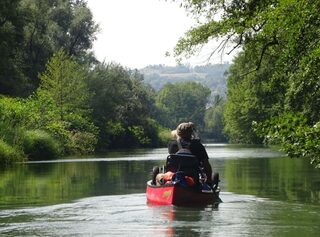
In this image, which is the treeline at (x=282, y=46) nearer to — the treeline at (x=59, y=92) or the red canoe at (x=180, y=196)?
the red canoe at (x=180, y=196)

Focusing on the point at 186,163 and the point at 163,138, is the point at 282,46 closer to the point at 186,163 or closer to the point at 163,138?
the point at 186,163

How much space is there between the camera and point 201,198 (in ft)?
50.8

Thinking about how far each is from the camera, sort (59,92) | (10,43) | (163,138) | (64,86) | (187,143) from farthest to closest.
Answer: (163,138), (64,86), (59,92), (10,43), (187,143)

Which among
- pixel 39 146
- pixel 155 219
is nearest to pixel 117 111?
pixel 39 146

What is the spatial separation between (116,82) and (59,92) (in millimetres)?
16759

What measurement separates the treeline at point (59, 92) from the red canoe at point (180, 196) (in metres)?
19.6

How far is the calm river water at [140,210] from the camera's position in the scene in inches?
467

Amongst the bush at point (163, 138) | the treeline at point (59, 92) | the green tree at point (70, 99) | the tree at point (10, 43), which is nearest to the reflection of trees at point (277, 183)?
the treeline at point (59, 92)

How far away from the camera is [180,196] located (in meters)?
15.2

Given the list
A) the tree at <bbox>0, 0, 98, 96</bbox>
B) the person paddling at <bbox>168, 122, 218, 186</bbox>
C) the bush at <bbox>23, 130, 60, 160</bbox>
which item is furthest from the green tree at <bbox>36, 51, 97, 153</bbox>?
the person paddling at <bbox>168, 122, 218, 186</bbox>

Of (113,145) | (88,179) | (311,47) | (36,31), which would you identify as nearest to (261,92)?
(113,145)

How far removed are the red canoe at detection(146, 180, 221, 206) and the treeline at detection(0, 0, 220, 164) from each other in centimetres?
1958

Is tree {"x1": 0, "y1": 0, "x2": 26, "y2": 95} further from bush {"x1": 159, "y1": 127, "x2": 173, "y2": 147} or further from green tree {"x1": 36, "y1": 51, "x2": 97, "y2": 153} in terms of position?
bush {"x1": 159, "y1": 127, "x2": 173, "y2": 147}

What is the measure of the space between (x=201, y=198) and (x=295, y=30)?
5016 mm
